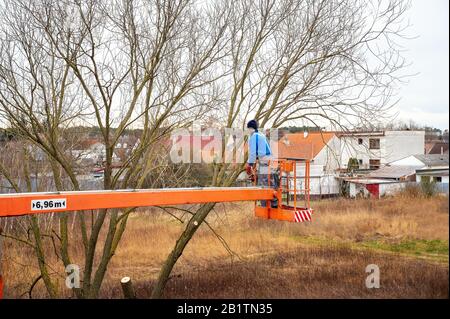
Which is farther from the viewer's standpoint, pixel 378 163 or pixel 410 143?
pixel 410 143

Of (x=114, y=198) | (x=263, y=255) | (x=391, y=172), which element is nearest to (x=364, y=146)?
(x=391, y=172)

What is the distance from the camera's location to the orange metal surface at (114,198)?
19.2 feet

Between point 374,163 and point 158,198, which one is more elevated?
point 374,163

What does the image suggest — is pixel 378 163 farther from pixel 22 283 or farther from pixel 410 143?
pixel 22 283

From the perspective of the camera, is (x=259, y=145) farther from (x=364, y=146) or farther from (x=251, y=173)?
(x=364, y=146)

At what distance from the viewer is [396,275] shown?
12.2 metres

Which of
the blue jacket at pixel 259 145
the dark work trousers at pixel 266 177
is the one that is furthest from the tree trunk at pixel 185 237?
the blue jacket at pixel 259 145

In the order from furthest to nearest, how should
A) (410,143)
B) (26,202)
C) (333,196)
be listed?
(333,196) < (410,143) < (26,202)

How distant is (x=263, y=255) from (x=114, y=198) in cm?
1270

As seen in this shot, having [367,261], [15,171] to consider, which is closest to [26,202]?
[15,171]

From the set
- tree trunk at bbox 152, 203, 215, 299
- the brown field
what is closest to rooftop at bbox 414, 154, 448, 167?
the brown field

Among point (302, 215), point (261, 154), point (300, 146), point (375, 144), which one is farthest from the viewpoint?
point (300, 146)

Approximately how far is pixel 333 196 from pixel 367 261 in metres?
4.40

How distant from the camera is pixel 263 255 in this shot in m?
18.2
